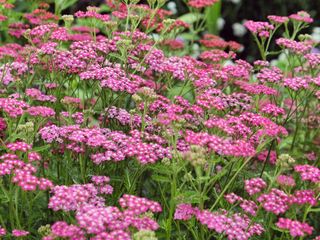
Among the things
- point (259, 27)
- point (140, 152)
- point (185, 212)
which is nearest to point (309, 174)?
point (185, 212)

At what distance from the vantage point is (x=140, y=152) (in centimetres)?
392

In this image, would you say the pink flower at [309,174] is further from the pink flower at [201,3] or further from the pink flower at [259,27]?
the pink flower at [201,3]

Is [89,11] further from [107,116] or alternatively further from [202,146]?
[202,146]

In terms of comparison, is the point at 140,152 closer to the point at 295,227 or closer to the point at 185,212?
the point at 185,212

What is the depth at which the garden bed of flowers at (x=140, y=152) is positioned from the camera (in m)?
3.67

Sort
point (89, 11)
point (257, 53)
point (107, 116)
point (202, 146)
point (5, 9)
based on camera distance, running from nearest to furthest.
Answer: point (202, 146)
point (107, 116)
point (89, 11)
point (5, 9)
point (257, 53)

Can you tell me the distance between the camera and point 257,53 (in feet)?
39.9

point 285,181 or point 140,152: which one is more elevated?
point 140,152

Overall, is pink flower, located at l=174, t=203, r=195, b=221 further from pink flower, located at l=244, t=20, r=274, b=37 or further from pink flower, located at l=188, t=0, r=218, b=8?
pink flower, located at l=188, t=0, r=218, b=8

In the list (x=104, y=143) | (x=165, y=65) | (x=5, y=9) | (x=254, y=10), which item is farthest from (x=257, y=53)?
(x=104, y=143)

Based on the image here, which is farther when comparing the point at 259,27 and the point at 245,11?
the point at 245,11

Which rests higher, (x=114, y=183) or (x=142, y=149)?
(x=142, y=149)

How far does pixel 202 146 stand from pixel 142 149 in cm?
39

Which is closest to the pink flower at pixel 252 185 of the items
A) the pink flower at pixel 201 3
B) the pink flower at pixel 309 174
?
the pink flower at pixel 309 174
